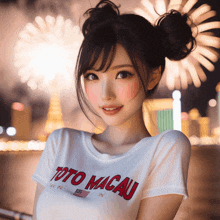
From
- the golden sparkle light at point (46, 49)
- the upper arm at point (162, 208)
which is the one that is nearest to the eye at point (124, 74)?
the upper arm at point (162, 208)

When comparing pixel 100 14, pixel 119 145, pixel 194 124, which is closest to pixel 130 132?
pixel 119 145

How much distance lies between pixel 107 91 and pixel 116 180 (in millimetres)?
260

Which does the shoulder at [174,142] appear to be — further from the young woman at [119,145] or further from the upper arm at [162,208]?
the upper arm at [162,208]

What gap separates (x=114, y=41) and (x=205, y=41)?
A: 462 cm

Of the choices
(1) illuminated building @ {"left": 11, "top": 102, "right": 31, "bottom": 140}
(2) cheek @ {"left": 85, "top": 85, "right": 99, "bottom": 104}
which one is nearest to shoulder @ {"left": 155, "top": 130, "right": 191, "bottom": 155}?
(2) cheek @ {"left": 85, "top": 85, "right": 99, "bottom": 104}

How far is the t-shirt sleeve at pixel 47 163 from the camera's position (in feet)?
3.43

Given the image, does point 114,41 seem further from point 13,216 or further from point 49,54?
point 49,54

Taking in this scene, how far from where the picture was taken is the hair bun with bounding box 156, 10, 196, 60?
3.32ft

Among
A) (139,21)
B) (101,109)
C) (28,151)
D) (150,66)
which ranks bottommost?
(28,151)

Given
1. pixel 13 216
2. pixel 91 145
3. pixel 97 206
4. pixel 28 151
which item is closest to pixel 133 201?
pixel 97 206

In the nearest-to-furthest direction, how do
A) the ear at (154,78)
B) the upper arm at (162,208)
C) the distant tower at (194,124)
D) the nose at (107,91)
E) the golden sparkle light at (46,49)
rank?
the upper arm at (162,208)
the nose at (107,91)
the ear at (154,78)
the golden sparkle light at (46,49)
the distant tower at (194,124)

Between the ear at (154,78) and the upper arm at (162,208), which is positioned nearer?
the upper arm at (162,208)

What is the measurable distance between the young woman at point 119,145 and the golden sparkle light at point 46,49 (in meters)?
2.72

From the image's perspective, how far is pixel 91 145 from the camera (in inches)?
41.2
